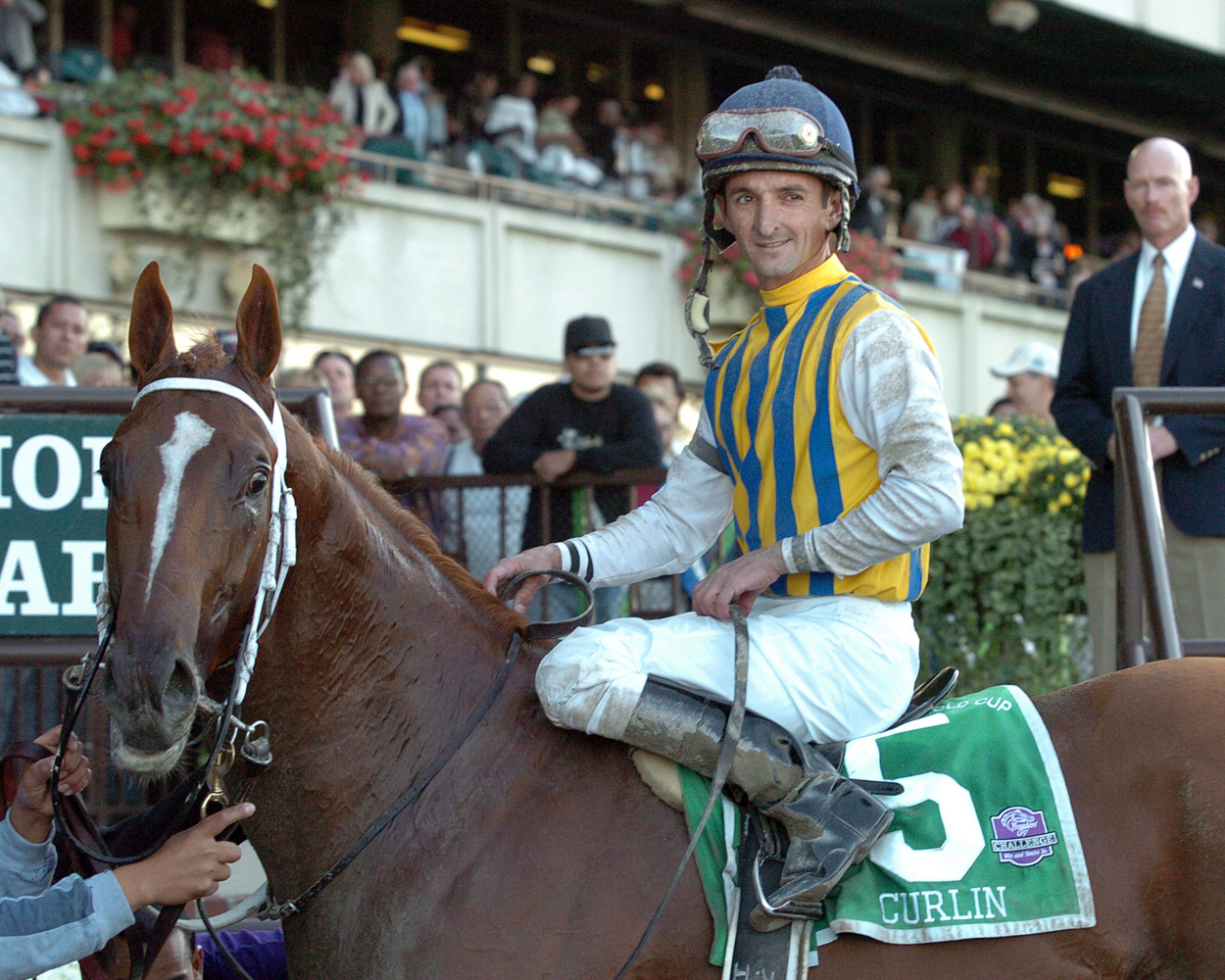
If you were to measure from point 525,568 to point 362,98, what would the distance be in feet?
33.5

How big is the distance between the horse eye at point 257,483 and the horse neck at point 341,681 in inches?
4.3

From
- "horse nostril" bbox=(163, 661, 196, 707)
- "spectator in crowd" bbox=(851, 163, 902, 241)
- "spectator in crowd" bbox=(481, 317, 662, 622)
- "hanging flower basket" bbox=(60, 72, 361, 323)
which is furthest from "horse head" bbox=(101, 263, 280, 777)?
"spectator in crowd" bbox=(851, 163, 902, 241)

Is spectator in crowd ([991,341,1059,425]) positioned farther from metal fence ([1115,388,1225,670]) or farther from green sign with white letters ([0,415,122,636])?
green sign with white letters ([0,415,122,636])

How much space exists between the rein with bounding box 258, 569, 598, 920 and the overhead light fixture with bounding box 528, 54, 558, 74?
44.8ft

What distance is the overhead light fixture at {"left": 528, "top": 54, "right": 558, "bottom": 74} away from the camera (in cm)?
1558

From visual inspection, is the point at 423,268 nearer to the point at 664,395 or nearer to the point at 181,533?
the point at 664,395

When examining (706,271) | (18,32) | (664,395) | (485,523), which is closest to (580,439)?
(485,523)

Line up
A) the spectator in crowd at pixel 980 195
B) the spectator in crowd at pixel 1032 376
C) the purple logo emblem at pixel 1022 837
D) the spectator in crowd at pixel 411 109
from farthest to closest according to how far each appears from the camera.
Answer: the spectator in crowd at pixel 980 195, the spectator in crowd at pixel 411 109, the spectator in crowd at pixel 1032 376, the purple logo emblem at pixel 1022 837

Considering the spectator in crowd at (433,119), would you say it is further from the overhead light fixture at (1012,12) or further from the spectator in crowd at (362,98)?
the overhead light fixture at (1012,12)

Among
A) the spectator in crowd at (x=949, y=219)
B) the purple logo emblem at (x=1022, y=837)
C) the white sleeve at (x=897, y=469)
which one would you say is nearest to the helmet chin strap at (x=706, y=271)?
the white sleeve at (x=897, y=469)

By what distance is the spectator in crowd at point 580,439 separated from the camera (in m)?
5.86

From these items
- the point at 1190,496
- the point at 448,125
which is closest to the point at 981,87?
the point at 448,125

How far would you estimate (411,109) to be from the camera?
1275 cm

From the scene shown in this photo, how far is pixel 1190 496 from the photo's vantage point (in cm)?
456
